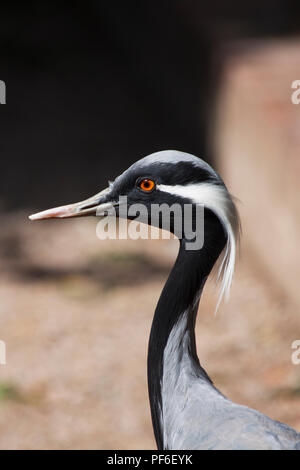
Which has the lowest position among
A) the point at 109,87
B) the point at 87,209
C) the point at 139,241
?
the point at 139,241

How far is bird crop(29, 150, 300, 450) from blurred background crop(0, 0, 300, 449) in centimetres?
144

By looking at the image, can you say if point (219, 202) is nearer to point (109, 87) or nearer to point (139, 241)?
point (139, 241)

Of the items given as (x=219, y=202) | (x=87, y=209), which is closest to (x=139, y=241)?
(x=87, y=209)

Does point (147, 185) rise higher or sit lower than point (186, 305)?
higher

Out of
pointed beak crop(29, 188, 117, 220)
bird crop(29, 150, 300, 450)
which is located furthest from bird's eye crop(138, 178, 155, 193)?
pointed beak crop(29, 188, 117, 220)

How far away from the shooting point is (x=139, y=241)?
19.7 ft

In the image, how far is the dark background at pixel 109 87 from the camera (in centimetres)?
645

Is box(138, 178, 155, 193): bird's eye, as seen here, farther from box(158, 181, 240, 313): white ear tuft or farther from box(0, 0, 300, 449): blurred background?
box(0, 0, 300, 449): blurred background

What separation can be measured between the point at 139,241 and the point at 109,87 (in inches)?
111

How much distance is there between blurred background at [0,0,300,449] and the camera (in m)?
4.44

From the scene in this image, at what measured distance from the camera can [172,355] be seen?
109 inches

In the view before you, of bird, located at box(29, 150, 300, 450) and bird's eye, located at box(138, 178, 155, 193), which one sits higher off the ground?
bird's eye, located at box(138, 178, 155, 193)

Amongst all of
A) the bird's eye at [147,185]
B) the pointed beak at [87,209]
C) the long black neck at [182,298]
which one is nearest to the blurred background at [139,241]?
the long black neck at [182,298]

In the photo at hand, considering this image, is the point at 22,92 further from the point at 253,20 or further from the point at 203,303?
the point at 203,303
